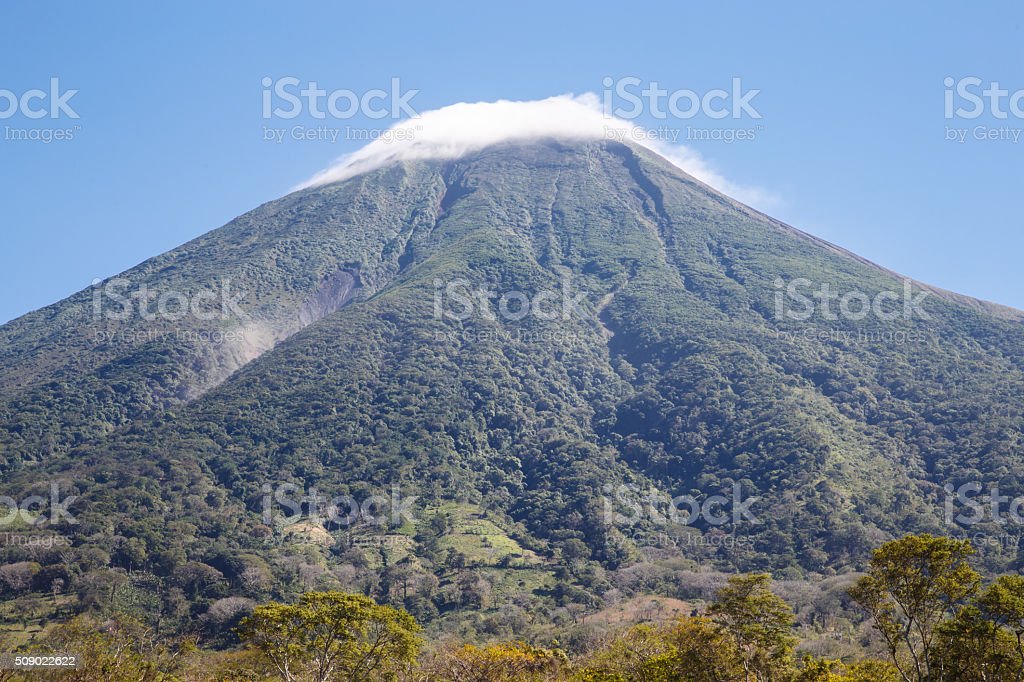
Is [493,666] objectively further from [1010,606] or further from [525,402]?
[525,402]

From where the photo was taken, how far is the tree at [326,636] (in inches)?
1289

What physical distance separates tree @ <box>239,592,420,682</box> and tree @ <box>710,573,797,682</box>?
12125 mm

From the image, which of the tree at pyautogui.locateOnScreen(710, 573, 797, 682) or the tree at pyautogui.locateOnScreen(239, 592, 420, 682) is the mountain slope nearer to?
the tree at pyautogui.locateOnScreen(239, 592, 420, 682)

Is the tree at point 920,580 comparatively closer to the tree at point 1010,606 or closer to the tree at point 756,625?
the tree at point 1010,606

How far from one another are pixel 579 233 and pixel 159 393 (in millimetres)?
79677

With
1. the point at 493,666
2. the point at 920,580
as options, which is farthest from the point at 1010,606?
the point at 493,666

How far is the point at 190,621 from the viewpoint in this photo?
6191cm

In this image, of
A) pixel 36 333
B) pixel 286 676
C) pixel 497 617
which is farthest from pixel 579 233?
pixel 286 676

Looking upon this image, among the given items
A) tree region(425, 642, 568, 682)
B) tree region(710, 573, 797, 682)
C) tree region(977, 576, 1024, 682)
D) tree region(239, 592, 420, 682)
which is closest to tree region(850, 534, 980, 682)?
tree region(977, 576, 1024, 682)

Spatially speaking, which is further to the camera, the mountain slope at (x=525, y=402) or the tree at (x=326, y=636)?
the mountain slope at (x=525, y=402)

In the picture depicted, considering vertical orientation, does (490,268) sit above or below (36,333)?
above

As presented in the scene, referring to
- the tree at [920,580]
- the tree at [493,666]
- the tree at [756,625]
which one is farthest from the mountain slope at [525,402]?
the tree at [920,580]

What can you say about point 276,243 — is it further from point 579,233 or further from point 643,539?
point 643,539

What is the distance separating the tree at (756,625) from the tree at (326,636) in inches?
477
